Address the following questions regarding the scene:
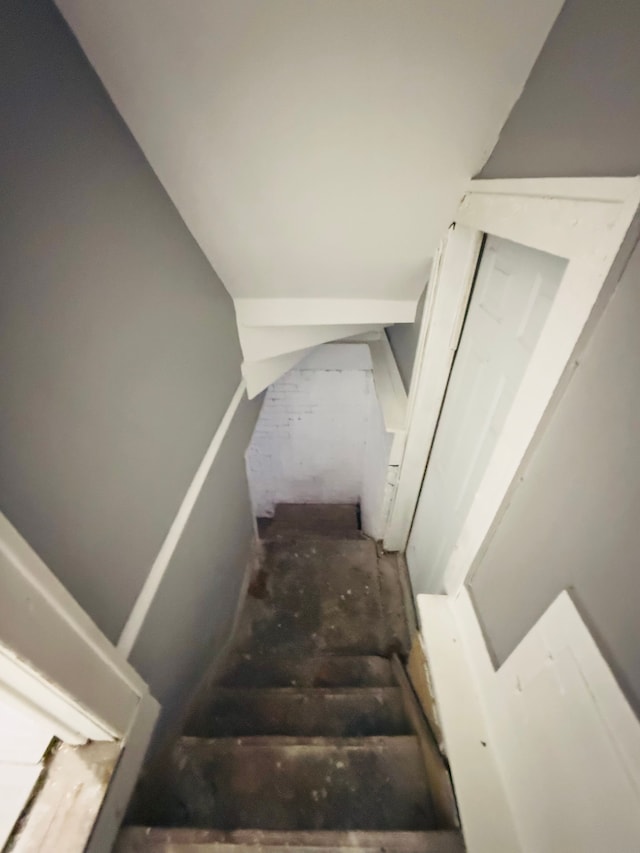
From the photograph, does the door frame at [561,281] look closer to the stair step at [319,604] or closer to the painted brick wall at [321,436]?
the stair step at [319,604]

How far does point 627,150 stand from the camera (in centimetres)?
57

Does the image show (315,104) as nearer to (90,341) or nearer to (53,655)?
(90,341)

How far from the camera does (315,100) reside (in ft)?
3.20

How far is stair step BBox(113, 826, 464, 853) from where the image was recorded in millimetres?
956

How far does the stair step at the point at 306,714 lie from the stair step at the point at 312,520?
2.26m

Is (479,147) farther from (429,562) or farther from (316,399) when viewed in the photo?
(316,399)

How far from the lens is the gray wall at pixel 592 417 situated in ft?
1.85

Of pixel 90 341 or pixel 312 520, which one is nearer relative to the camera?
pixel 90 341

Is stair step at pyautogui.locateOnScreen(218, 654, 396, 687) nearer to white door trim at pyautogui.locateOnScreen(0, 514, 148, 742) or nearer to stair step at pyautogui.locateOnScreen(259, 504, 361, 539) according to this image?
white door trim at pyautogui.locateOnScreen(0, 514, 148, 742)

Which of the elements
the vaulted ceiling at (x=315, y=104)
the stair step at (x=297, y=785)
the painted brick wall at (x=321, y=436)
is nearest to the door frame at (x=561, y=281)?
the vaulted ceiling at (x=315, y=104)

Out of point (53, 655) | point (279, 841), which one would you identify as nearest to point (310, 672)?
point (279, 841)

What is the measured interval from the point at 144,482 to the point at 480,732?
3.77 ft

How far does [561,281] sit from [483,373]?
606 millimetres

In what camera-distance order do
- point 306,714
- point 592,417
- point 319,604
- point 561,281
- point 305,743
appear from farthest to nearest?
point 319,604 → point 306,714 → point 305,743 → point 561,281 → point 592,417
